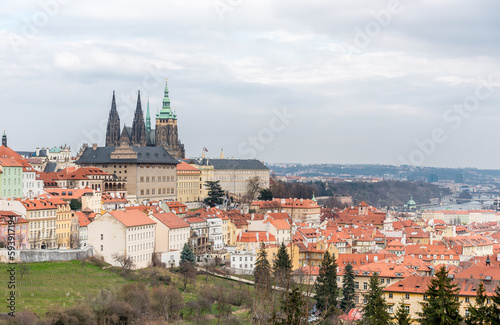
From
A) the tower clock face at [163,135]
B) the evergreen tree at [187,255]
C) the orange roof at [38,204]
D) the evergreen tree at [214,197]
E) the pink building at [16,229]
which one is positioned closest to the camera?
the pink building at [16,229]

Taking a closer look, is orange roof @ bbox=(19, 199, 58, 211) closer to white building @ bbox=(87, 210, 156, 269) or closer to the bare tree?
white building @ bbox=(87, 210, 156, 269)

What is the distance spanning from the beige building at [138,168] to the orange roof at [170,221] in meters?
28.9

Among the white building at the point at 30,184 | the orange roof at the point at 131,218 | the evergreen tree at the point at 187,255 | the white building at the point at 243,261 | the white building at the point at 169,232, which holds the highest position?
the white building at the point at 30,184

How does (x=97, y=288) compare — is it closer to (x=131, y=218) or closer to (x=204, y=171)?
(x=131, y=218)

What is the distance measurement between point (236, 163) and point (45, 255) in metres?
88.5

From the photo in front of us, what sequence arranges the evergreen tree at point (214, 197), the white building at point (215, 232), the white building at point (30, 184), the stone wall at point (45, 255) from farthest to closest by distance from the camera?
the evergreen tree at point (214, 197) → the white building at point (30, 184) → the white building at point (215, 232) → the stone wall at point (45, 255)

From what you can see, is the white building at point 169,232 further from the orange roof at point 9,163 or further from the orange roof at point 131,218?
the orange roof at point 9,163

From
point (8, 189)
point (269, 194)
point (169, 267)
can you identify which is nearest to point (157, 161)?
point (269, 194)

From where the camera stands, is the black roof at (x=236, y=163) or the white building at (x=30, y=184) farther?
the black roof at (x=236, y=163)

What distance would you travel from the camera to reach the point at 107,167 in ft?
371

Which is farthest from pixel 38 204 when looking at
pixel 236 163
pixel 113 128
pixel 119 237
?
pixel 113 128

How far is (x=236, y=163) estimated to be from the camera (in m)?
150

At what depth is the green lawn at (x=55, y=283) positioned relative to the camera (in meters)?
52.4

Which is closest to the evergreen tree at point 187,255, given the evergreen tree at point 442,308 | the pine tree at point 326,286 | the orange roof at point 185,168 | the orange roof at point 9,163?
→ the pine tree at point 326,286
